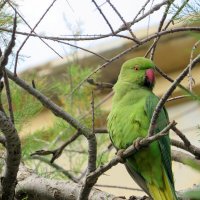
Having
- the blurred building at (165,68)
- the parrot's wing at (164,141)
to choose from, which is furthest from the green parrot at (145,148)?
the blurred building at (165,68)

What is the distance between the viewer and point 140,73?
7.64 ft

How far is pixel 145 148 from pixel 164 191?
0.17 metres

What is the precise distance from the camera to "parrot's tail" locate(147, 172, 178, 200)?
196 cm

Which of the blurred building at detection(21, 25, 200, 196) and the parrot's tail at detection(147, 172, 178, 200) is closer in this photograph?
the parrot's tail at detection(147, 172, 178, 200)

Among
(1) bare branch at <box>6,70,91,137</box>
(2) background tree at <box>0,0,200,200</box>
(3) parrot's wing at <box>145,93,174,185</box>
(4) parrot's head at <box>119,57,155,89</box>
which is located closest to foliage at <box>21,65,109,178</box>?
(2) background tree at <box>0,0,200,200</box>

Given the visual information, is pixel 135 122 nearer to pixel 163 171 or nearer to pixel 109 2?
pixel 163 171

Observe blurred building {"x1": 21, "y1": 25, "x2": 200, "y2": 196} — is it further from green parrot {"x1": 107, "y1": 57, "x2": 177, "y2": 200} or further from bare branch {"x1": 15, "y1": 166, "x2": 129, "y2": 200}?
bare branch {"x1": 15, "y1": 166, "x2": 129, "y2": 200}

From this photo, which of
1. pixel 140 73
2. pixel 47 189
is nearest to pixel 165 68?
pixel 140 73

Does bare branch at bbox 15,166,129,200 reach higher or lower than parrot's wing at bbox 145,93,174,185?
lower

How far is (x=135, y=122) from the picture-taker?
6.63 ft

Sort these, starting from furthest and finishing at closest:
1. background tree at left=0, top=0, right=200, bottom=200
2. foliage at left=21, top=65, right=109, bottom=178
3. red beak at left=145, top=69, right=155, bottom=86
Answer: foliage at left=21, top=65, right=109, bottom=178
red beak at left=145, top=69, right=155, bottom=86
background tree at left=0, top=0, right=200, bottom=200

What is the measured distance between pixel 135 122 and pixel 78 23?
5.09ft

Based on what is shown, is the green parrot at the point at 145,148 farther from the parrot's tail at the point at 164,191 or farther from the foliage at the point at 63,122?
the foliage at the point at 63,122

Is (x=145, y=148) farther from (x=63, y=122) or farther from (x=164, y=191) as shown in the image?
(x=63, y=122)
